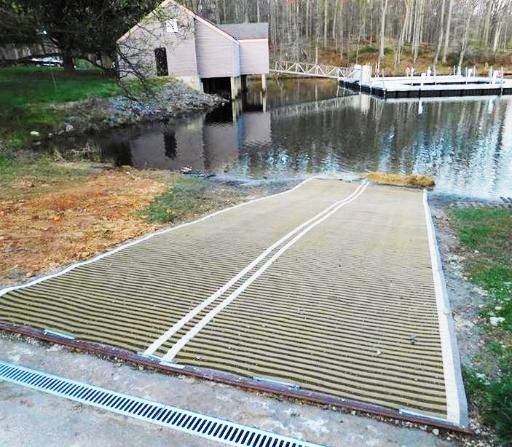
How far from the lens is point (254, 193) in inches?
488

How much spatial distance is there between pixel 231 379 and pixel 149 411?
58cm

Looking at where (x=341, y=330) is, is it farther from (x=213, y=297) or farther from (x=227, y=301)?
(x=213, y=297)

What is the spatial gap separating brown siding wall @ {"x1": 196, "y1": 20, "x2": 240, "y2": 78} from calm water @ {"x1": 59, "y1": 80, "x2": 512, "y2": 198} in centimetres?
484

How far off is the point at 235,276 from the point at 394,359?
1.98 m

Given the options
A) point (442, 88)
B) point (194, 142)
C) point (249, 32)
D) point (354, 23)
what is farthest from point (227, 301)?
point (354, 23)

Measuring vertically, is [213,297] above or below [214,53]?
below

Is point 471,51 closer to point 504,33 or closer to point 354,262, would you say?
point 504,33

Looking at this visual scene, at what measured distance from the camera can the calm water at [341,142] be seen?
16.6m

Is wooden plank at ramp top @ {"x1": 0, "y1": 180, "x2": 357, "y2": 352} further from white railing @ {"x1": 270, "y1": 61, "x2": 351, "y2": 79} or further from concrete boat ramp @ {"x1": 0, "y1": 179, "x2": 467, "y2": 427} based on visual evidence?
white railing @ {"x1": 270, "y1": 61, "x2": 351, "y2": 79}

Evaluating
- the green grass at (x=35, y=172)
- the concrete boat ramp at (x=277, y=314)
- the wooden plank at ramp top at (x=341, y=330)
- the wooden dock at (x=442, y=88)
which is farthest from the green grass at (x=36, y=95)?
the wooden dock at (x=442, y=88)

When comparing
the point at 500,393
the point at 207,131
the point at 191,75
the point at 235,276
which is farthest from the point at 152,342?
the point at 191,75

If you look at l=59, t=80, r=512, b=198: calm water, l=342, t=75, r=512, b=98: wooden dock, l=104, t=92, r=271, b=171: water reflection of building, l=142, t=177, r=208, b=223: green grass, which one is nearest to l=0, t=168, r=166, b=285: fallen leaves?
l=142, t=177, r=208, b=223: green grass

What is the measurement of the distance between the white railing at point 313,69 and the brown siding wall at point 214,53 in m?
13.4

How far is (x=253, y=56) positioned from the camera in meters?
42.6
